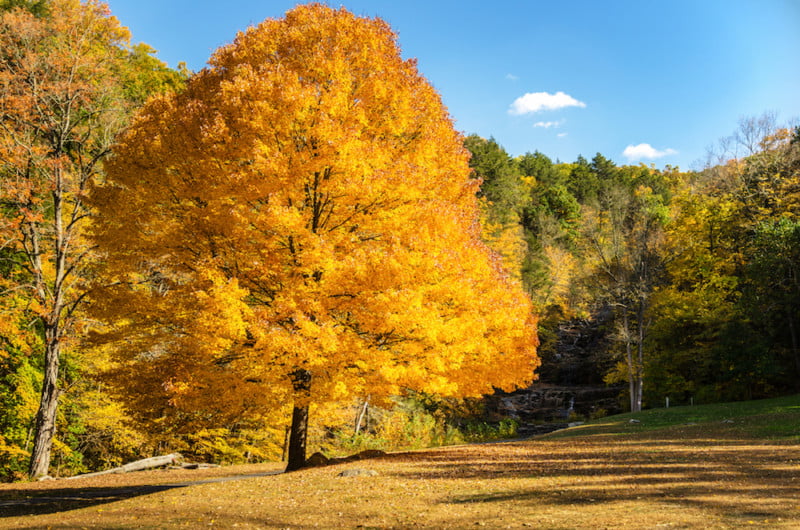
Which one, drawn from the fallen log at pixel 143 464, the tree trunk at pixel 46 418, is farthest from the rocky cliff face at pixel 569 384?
the tree trunk at pixel 46 418

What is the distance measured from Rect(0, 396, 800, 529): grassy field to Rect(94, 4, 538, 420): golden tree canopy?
1.81 metres

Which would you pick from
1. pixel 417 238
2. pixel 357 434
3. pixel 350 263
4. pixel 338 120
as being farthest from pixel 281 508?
pixel 357 434

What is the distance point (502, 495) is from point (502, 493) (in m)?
0.17

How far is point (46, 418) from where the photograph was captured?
650 inches

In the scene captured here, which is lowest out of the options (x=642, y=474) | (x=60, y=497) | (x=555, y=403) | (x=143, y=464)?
(x=555, y=403)

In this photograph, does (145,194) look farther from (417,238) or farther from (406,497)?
(406,497)

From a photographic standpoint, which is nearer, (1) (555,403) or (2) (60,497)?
(2) (60,497)

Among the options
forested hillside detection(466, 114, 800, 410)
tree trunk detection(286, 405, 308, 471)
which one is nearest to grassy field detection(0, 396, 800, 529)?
tree trunk detection(286, 405, 308, 471)

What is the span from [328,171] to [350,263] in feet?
9.02

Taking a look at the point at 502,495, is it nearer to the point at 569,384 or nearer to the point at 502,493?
the point at 502,493

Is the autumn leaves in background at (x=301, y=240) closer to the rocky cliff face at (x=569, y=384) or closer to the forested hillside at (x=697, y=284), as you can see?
the forested hillside at (x=697, y=284)

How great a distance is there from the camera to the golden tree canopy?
985 centimetres

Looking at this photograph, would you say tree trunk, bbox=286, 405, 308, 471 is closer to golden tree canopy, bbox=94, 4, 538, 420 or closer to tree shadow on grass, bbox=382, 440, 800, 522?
golden tree canopy, bbox=94, 4, 538, 420

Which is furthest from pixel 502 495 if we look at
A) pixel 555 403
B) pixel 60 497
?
pixel 555 403
